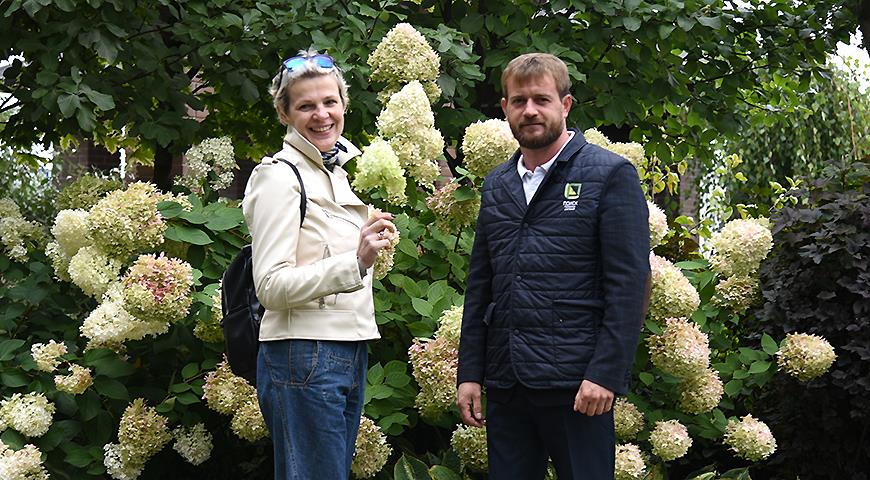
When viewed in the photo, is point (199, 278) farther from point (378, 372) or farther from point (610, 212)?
point (610, 212)

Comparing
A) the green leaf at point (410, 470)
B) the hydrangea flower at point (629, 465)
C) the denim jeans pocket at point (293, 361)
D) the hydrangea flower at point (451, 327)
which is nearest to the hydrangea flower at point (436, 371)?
the hydrangea flower at point (451, 327)

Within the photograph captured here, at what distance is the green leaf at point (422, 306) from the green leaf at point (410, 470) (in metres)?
0.52

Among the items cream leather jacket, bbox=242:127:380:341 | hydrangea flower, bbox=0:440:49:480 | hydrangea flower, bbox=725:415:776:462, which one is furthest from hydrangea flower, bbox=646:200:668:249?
hydrangea flower, bbox=0:440:49:480

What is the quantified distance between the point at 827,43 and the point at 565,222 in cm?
402

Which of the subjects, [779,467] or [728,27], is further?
[728,27]

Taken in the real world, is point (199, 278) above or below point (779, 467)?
above

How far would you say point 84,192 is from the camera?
5.05 meters

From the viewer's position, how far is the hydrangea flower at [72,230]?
4.08 metres

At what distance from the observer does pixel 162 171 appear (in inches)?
263

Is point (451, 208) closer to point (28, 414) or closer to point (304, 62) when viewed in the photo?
point (304, 62)

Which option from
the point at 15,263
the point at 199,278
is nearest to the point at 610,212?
the point at 199,278

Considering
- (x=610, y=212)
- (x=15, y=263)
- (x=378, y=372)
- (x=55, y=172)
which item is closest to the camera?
(x=610, y=212)

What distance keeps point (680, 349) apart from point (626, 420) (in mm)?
328

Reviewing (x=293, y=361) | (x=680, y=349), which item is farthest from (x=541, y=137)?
(x=680, y=349)
